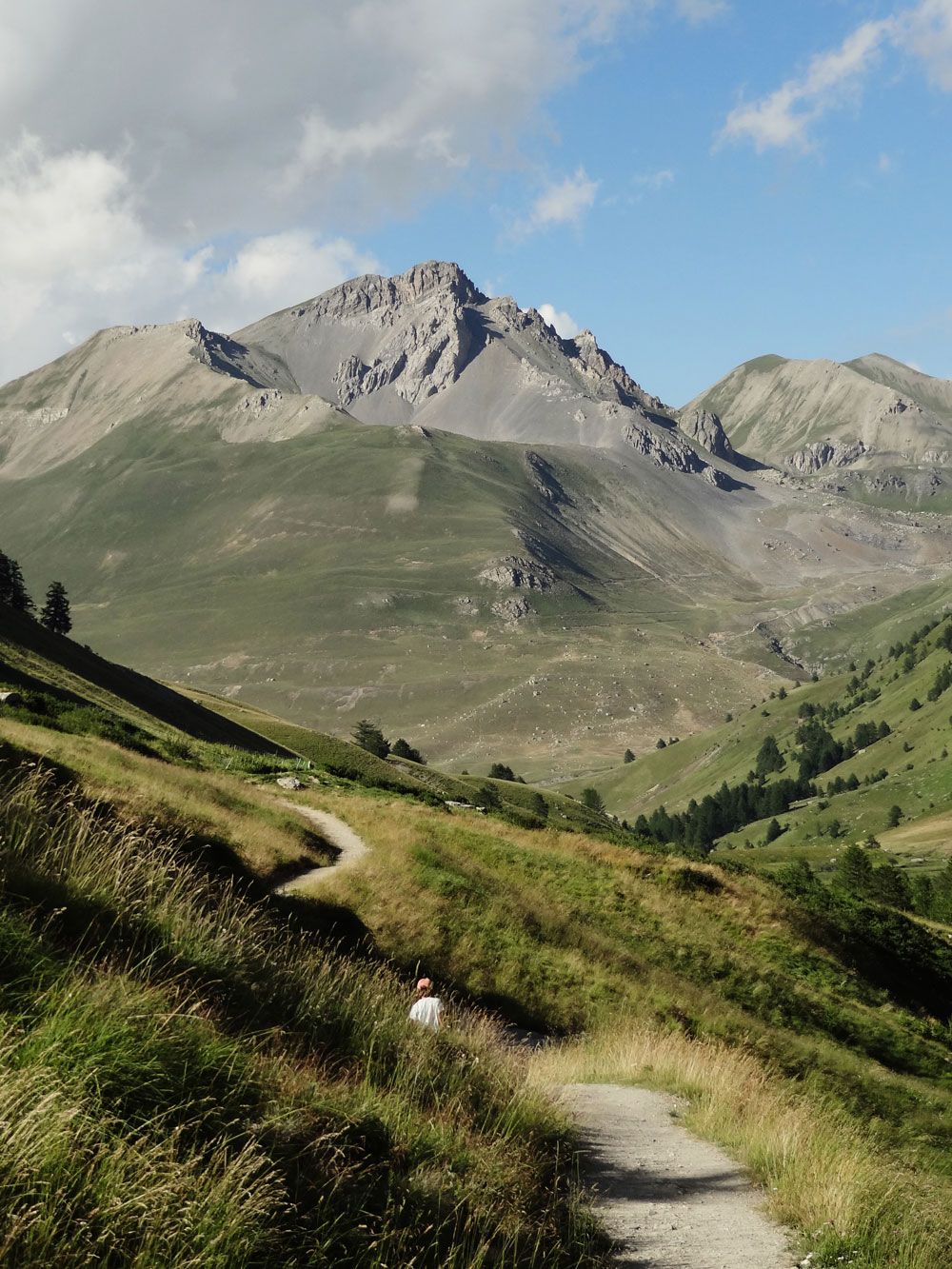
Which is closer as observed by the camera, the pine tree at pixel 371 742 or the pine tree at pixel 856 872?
the pine tree at pixel 856 872

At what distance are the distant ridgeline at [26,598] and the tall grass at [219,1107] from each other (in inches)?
3879

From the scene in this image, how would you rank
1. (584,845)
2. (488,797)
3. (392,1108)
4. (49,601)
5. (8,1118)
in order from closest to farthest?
(8,1118)
(392,1108)
(584,845)
(488,797)
(49,601)

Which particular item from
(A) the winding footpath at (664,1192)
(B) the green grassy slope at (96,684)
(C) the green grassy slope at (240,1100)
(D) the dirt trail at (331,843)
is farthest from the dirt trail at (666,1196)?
(B) the green grassy slope at (96,684)

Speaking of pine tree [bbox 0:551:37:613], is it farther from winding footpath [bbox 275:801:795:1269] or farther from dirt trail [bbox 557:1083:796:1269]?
dirt trail [bbox 557:1083:796:1269]

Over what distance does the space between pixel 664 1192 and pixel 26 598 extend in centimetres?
11380

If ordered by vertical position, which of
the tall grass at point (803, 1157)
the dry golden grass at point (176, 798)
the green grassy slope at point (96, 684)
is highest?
the green grassy slope at point (96, 684)

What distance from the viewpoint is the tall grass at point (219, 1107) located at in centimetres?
561

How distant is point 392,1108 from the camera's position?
8.27 meters

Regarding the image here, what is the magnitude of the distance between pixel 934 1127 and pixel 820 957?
10.2 m

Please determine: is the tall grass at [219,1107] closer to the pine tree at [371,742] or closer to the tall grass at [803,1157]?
the tall grass at [803,1157]

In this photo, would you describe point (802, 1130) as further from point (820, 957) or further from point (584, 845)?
point (584, 845)

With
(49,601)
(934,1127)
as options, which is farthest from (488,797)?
(934,1127)

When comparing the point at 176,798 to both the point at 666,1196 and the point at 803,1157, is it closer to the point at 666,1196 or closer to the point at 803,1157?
the point at 666,1196

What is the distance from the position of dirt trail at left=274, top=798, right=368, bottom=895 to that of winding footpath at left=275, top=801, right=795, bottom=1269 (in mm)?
10282
